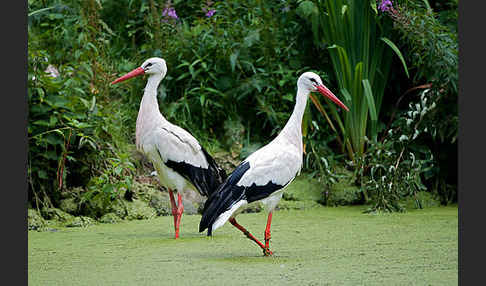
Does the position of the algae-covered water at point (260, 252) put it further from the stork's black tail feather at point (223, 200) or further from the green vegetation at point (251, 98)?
the green vegetation at point (251, 98)

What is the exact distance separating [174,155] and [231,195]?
1109 millimetres

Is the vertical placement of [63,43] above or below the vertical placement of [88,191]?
above

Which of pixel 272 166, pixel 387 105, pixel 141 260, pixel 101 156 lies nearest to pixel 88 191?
pixel 101 156

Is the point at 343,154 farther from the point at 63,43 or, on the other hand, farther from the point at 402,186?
the point at 63,43

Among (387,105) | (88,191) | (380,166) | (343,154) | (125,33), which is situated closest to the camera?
(88,191)

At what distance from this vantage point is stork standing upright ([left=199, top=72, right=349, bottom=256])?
3775 millimetres

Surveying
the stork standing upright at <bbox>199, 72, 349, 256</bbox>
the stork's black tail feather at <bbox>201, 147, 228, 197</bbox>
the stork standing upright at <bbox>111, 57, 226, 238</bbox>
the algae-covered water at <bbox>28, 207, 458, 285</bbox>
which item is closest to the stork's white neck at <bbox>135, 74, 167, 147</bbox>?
the stork standing upright at <bbox>111, 57, 226, 238</bbox>

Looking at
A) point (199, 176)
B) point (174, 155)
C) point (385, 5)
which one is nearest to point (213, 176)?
point (199, 176)

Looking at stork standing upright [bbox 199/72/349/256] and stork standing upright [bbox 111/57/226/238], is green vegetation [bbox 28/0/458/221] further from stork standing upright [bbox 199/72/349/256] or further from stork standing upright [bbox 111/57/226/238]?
stork standing upright [bbox 199/72/349/256]

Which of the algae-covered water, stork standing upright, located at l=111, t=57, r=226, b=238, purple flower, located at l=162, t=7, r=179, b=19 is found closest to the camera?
the algae-covered water

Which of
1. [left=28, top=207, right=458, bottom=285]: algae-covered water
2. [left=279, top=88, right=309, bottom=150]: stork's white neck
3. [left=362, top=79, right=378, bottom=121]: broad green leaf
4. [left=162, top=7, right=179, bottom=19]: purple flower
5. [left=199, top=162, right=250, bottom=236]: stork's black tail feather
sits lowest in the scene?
[left=28, top=207, right=458, bottom=285]: algae-covered water

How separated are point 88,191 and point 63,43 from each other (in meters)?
2.43

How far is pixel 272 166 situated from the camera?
154 inches

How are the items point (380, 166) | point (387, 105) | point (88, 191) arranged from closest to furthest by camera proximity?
point (88, 191)
point (380, 166)
point (387, 105)
